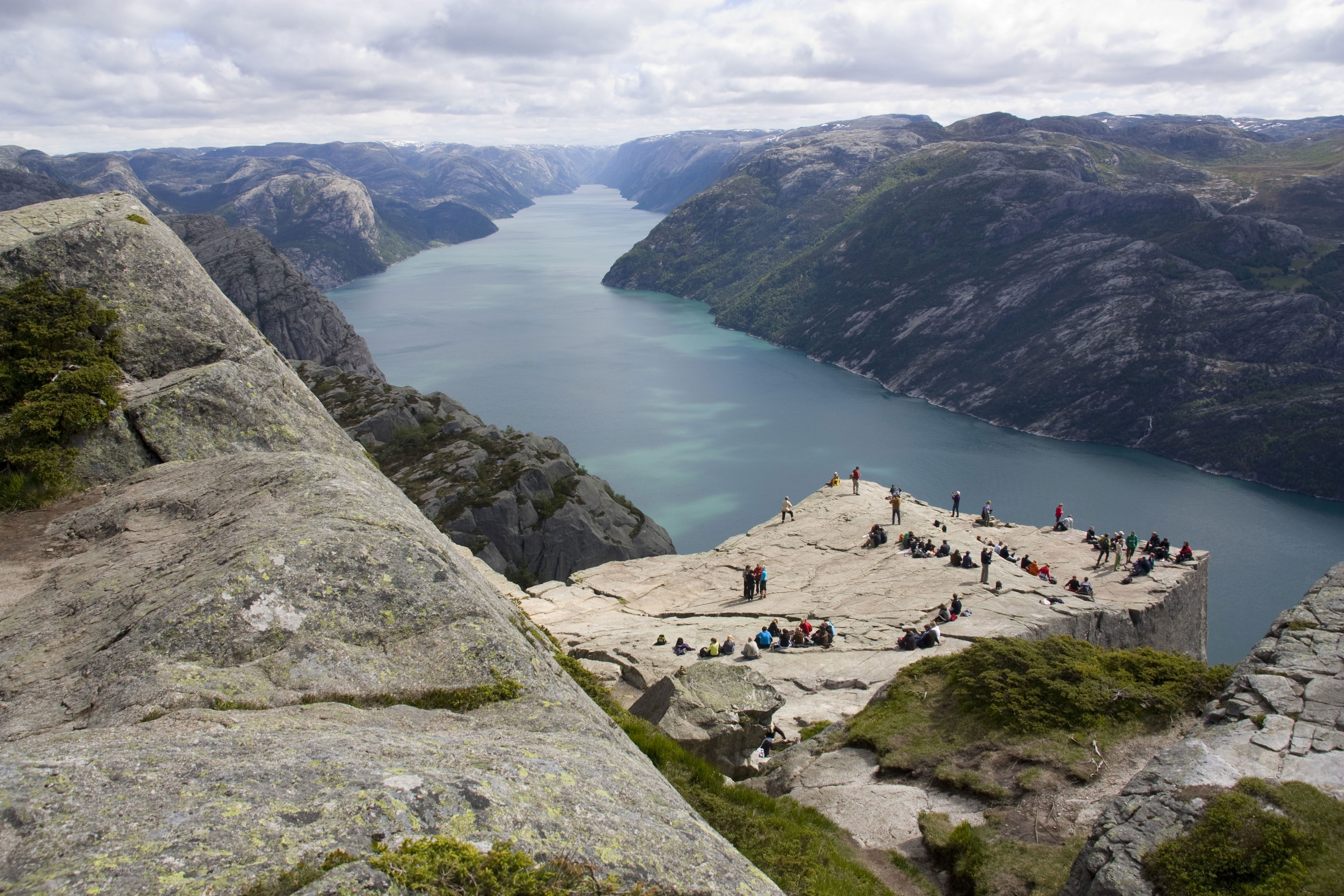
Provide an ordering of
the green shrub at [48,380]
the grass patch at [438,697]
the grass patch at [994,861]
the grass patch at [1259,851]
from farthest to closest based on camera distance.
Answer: the grass patch at [994,861] < the green shrub at [48,380] < the grass patch at [1259,851] < the grass patch at [438,697]

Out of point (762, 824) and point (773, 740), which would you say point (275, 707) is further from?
point (773, 740)

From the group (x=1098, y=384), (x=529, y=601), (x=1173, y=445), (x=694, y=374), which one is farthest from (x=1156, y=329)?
(x=529, y=601)

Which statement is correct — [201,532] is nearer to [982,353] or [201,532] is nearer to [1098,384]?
[1098,384]

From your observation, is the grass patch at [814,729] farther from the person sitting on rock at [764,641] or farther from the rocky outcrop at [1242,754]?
the rocky outcrop at [1242,754]

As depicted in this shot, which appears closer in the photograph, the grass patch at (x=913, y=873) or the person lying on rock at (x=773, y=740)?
the grass patch at (x=913, y=873)

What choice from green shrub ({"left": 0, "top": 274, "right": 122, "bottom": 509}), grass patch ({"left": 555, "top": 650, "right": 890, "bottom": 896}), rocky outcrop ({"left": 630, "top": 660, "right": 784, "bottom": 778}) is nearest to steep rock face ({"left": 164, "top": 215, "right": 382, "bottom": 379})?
green shrub ({"left": 0, "top": 274, "right": 122, "bottom": 509})

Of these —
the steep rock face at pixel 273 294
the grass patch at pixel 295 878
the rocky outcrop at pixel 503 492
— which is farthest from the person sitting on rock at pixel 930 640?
the steep rock face at pixel 273 294

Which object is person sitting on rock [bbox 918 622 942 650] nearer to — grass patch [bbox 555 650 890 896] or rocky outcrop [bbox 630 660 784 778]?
rocky outcrop [bbox 630 660 784 778]
